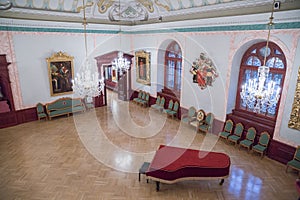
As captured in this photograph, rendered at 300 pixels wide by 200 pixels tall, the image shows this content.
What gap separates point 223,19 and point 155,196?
7.01 m

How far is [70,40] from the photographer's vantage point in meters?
11.5

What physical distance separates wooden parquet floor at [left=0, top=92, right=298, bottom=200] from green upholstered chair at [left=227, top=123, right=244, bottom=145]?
0.35 m

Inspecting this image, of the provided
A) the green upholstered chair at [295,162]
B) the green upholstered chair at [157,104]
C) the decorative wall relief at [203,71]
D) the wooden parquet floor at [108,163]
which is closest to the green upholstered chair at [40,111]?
the wooden parquet floor at [108,163]

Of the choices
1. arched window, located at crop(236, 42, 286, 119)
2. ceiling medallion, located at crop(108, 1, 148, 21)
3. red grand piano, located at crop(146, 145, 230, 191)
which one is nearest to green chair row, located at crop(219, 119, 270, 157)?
arched window, located at crop(236, 42, 286, 119)

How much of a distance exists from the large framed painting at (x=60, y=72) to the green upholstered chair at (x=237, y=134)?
916 cm

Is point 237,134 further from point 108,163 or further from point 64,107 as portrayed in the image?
point 64,107

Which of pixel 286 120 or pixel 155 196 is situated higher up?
pixel 286 120

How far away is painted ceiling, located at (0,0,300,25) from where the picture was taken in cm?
716

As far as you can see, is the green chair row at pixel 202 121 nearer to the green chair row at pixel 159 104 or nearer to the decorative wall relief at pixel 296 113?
the green chair row at pixel 159 104

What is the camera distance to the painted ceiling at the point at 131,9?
7.16 m

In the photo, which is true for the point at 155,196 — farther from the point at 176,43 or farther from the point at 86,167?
the point at 176,43

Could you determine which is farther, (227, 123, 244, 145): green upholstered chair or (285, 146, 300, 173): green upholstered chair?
(227, 123, 244, 145): green upholstered chair

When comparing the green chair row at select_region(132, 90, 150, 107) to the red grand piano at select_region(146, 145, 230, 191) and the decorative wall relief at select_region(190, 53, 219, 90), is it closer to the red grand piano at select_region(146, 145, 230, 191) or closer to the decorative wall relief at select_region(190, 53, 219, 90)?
the decorative wall relief at select_region(190, 53, 219, 90)

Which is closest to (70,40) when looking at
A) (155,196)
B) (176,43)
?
(176,43)
